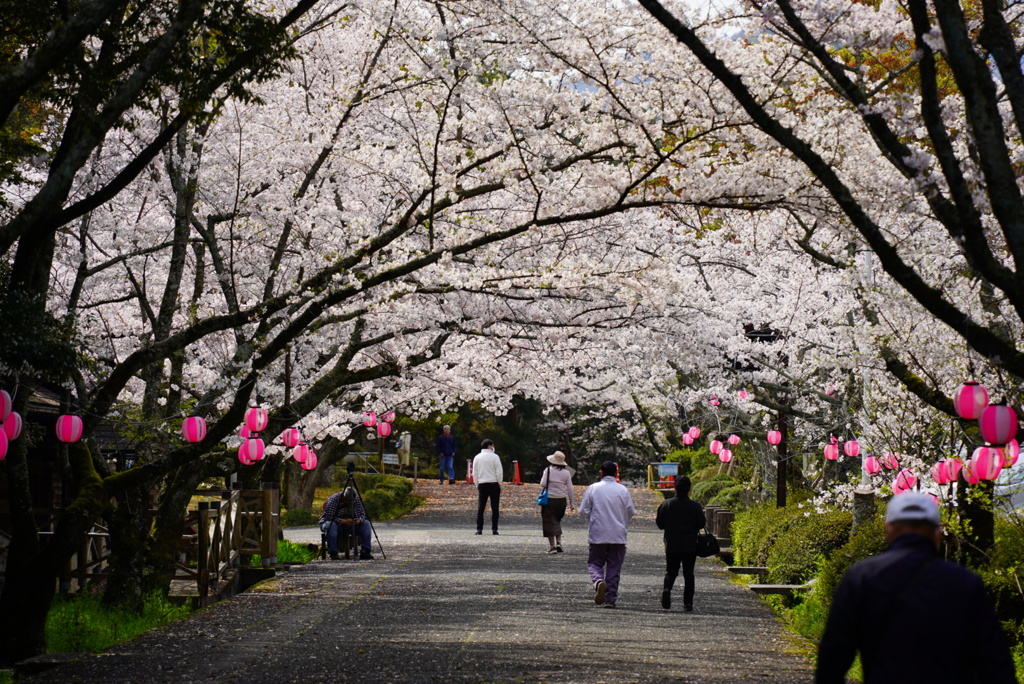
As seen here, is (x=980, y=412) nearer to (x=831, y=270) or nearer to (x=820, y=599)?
(x=820, y=599)

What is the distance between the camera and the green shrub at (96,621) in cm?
1107

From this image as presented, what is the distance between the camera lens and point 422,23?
1145cm

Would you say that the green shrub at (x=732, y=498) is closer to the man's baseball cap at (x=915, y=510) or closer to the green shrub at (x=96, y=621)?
the green shrub at (x=96, y=621)

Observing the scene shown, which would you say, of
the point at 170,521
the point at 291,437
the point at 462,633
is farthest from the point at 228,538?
the point at 462,633

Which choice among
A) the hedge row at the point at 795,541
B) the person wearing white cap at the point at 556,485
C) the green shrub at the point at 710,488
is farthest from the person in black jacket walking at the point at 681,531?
the green shrub at the point at 710,488

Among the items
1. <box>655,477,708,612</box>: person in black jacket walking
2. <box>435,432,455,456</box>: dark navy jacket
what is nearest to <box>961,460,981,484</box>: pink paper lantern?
<box>655,477,708,612</box>: person in black jacket walking

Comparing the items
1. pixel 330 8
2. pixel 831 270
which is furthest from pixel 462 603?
pixel 831 270

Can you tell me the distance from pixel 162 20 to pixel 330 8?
4.44m

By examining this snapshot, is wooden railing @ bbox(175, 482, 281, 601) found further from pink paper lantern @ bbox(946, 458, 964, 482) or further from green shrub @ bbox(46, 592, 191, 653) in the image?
pink paper lantern @ bbox(946, 458, 964, 482)

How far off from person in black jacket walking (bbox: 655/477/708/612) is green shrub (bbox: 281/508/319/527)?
16170mm

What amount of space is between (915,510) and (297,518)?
24.6 meters

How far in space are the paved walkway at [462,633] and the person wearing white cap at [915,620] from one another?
475 cm

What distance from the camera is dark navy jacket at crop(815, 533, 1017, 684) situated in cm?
387

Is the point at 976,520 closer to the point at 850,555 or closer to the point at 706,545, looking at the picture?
the point at 850,555
